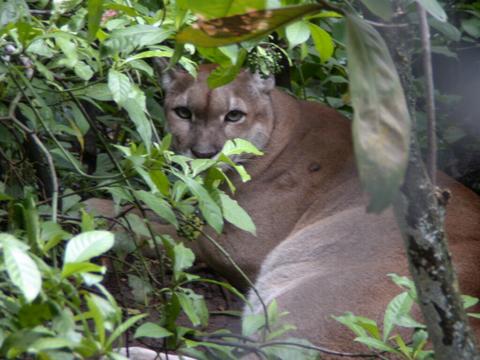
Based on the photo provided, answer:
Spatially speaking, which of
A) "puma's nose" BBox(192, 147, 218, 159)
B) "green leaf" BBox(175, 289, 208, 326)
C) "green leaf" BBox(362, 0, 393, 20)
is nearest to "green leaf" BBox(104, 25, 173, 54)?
"green leaf" BBox(175, 289, 208, 326)

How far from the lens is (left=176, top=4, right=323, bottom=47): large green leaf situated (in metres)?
1.65

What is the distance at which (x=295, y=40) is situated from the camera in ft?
9.11

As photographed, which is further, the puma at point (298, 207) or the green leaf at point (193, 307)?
the puma at point (298, 207)

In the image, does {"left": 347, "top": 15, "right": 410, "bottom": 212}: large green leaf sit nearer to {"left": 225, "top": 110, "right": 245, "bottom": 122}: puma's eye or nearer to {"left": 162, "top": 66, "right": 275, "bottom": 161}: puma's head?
{"left": 162, "top": 66, "right": 275, "bottom": 161}: puma's head

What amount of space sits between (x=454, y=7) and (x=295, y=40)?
7.12ft

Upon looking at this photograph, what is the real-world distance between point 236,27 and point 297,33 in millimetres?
1142

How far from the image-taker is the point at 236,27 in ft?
5.50

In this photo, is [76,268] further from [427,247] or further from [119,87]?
[119,87]

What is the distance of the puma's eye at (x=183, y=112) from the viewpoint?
16.3 feet


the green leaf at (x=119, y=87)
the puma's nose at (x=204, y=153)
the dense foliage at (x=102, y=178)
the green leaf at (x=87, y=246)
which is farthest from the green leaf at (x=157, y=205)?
the puma's nose at (x=204, y=153)

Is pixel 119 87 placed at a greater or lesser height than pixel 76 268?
lesser

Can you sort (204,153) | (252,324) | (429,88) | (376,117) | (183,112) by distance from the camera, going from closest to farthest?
(376,117) → (429,88) → (252,324) → (204,153) → (183,112)

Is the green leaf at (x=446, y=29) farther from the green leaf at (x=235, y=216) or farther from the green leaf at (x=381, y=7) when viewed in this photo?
the green leaf at (x=381, y=7)

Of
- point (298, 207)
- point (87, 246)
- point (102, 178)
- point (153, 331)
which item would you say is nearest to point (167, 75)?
point (298, 207)
